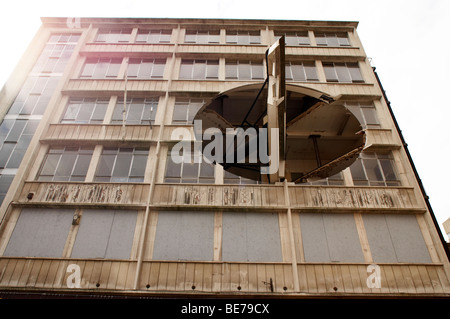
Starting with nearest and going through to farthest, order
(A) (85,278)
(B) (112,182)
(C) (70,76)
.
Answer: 1. (A) (85,278)
2. (B) (112,182)
3. (C) (70,76)

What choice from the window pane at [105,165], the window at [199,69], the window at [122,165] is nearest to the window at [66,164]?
the window pane at [105,165]

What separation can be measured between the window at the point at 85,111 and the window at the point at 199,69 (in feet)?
19.9

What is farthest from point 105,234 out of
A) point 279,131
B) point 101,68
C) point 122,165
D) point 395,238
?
point 395,238

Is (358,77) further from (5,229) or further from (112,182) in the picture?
(5,229)

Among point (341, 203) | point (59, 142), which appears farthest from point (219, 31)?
point (341, 203)

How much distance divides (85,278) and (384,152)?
58.6 ft

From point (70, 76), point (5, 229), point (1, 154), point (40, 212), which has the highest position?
point (70, 76)

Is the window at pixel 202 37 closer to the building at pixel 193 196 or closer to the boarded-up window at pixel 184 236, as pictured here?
the building at pixel 193 196

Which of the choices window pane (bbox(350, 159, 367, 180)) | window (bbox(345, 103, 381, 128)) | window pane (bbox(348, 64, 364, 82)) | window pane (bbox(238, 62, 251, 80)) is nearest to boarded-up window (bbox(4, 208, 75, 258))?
window pane (bbox(238, 62, 251, 80))

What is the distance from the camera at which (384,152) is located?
17.1 m

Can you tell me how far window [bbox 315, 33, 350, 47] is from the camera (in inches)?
909

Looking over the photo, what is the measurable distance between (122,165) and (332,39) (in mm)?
19858

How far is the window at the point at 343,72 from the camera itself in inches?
808

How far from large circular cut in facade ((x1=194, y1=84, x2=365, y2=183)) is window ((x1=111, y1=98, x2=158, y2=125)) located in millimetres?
6989
